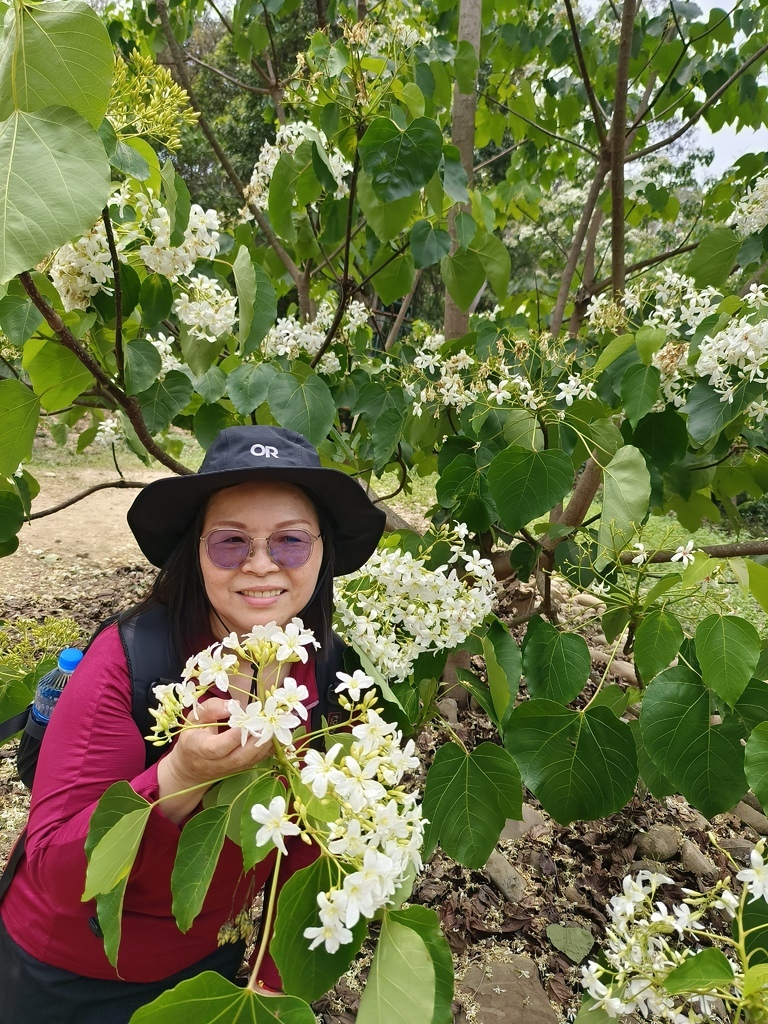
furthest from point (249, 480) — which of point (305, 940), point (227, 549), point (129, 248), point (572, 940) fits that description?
point (572, 940)

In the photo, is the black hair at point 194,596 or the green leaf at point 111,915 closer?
the green leaf at point 111,915

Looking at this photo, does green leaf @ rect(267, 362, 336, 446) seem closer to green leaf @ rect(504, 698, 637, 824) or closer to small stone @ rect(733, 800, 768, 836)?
green leaf @ rect(504, 698, 637, 824)

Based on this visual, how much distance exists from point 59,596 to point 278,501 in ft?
11.5

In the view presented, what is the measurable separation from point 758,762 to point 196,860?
754 mm

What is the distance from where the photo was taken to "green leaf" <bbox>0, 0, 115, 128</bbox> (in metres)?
0.61

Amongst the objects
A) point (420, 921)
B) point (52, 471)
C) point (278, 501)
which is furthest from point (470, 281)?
point (52, 471)

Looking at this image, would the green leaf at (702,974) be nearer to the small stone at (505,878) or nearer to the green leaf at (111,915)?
the green leaf at (111,915)

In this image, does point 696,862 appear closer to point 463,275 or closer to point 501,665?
Result: point 501,665

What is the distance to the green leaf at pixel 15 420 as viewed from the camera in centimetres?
141

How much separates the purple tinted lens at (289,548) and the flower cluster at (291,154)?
951mm

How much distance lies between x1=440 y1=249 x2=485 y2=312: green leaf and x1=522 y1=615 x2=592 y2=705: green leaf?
40.2 inches

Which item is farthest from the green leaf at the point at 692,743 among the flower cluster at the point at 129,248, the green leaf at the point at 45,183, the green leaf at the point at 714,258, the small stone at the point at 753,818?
the small stone at the point at 753,818

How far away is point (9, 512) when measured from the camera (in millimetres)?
1644

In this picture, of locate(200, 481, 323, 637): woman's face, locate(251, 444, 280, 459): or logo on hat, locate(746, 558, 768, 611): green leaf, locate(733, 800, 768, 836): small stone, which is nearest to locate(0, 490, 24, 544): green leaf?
locate(200, 481, 323, 637): woman's face
